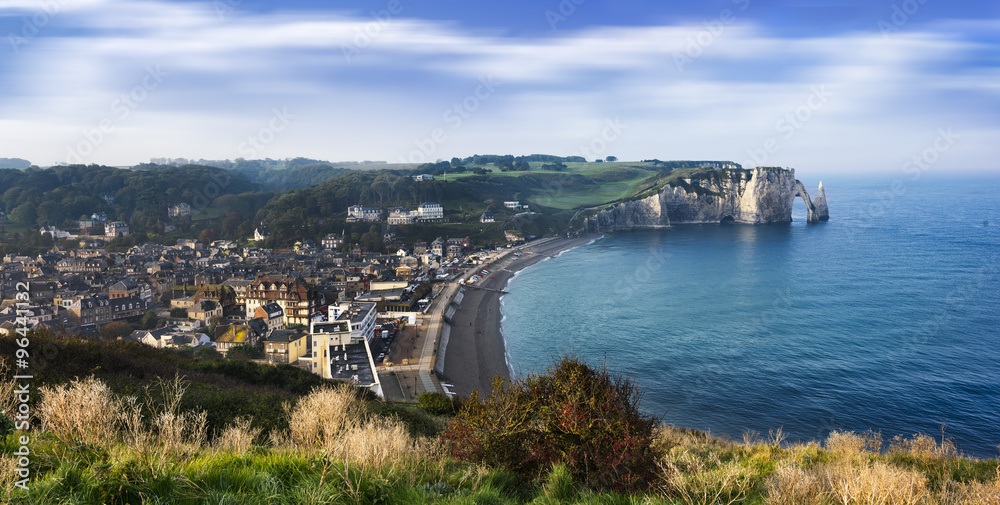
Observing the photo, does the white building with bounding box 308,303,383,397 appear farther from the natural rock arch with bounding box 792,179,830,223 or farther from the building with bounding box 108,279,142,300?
the natural rock arch with bounding box 792,179,830,223

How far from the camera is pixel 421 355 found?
2341cm

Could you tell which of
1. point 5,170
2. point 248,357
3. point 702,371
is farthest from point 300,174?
point 702,371

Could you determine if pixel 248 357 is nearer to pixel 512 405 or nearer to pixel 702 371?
pixel 702 371

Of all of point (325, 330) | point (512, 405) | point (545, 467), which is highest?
point (512, 405)

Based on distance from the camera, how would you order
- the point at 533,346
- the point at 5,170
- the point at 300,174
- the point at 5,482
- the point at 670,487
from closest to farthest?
1. the point at 5,482
2. the point at 670,487
3. the point at 533,346
4. the point at 5,170
5. the point at 300,174

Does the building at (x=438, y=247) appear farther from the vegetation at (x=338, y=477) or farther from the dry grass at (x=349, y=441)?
the vegetation at (x=338, y=477)

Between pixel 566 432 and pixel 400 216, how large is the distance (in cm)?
6324

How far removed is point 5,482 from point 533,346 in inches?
891

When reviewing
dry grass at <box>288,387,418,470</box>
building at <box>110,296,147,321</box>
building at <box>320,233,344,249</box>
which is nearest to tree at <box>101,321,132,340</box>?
building at <box>110,296,147,321</box>

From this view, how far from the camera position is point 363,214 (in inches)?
2662

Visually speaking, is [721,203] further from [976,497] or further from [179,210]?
[976,497]

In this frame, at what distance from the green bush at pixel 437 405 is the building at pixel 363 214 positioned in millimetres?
53959

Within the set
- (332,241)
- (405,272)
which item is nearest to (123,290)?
(405,272)

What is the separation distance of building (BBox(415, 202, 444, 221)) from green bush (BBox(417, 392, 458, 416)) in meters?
54.0
